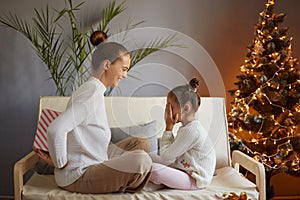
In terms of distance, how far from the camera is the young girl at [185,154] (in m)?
2.12

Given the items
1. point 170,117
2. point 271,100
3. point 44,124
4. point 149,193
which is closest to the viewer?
point 149,193

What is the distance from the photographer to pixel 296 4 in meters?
3.17

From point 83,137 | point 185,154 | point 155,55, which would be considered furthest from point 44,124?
point 155,55

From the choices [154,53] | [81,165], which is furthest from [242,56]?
[81,165]

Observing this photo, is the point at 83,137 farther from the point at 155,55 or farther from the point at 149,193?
the point at 155,55

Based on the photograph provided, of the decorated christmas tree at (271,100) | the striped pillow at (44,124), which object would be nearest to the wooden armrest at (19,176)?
the striped pillow at (44,124)

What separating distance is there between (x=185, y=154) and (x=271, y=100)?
85cm

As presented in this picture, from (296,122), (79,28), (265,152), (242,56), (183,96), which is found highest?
(79,28)

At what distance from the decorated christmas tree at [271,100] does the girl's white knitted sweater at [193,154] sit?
0.63 metres

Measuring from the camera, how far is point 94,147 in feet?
7.01

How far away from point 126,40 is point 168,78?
0.40 metres

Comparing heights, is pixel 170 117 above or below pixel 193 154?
above

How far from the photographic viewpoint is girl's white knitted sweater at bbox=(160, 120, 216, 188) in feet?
7.08

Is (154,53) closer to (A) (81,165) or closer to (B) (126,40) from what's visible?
(B) (126,40)
